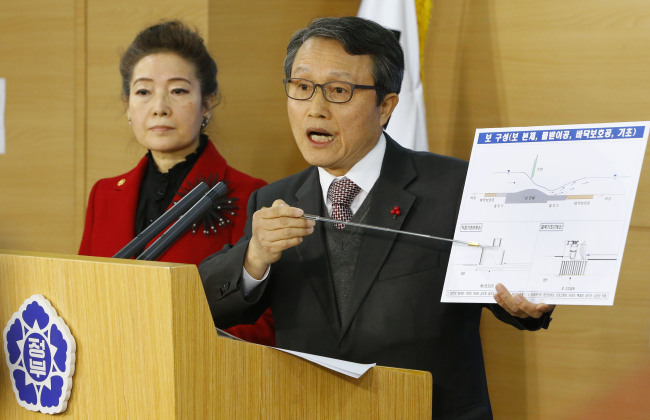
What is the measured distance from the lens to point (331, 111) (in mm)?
1850

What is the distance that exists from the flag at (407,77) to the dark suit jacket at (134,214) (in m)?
0.71

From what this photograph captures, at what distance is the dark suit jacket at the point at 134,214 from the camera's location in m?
2.33

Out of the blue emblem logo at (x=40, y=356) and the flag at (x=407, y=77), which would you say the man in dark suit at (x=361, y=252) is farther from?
the flag at (x=407, y=77)

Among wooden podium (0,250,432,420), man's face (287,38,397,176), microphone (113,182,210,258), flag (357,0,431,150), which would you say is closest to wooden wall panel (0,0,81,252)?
flag (357,0,431,150)

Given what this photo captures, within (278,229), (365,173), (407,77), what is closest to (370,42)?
(365,173)

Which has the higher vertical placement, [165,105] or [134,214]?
[165,105]

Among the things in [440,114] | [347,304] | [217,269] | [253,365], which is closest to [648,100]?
[440,114]

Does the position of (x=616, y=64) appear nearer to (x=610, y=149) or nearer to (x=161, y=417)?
(x=610, y=149)

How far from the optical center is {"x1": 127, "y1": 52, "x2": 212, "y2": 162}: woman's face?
2459 millimetres

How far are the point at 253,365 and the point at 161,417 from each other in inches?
8.1

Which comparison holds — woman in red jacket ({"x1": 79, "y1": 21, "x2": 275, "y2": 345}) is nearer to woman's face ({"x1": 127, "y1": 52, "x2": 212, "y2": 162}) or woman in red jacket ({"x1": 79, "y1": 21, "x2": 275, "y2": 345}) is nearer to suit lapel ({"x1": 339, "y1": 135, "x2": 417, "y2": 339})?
woman's face ({"x1": 127, "y1": 52, "x2": 212, "y2": 162})

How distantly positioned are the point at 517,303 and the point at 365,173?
0.57 m

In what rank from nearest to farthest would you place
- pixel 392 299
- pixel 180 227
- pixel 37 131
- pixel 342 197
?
pixel 180 227 < pixel 392 299 < pixel 342 197 < pixel 37 131

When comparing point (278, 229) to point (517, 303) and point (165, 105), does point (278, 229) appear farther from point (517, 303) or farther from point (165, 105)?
point (165, 105)
